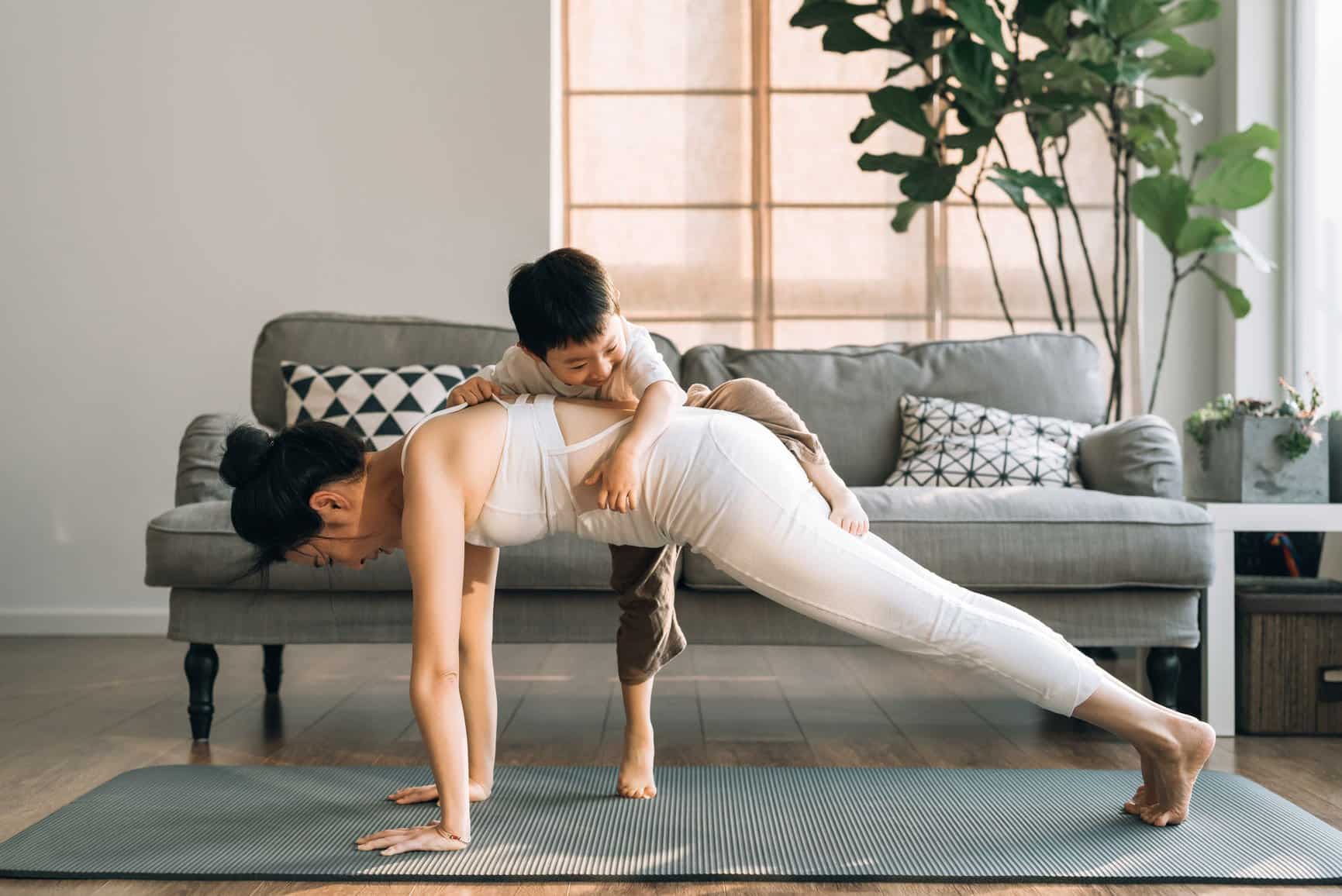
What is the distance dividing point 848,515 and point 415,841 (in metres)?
0.77

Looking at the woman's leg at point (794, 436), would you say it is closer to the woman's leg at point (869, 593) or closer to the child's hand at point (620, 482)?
the woman's leg at point (869, 593)

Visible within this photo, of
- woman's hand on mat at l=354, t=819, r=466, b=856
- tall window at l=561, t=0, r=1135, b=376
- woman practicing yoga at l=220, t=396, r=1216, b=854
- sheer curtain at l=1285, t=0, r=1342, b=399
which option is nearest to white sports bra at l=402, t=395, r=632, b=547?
woman practicing yoga at l=220, t=396, r=1216, b=854

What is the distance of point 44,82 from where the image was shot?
3.99 metres

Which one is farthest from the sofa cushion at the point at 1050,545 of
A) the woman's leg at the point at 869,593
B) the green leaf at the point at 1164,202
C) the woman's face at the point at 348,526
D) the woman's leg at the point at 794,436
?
the green leaf at the point at 1164,202

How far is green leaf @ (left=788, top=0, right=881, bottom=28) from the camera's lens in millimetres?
3520

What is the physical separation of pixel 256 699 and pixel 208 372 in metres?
1.55

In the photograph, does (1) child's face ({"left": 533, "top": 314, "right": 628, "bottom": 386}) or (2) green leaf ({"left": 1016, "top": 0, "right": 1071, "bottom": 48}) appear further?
(2) green leaf ({"left": 1016, "top": 0, "right": 1071, "bottom": 48})

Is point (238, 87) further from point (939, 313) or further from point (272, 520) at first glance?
point (272, 520)

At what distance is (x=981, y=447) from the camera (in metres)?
2.86

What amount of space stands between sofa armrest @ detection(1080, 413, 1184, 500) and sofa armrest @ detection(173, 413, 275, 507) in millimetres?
2005

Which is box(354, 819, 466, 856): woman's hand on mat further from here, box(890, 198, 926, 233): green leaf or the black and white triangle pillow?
box(890, 198, 926, 233): green leaf

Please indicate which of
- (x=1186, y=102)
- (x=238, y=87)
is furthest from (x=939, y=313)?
(x=238, y=87)

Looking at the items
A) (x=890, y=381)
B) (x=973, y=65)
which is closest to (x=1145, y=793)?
(x=890, y=381)

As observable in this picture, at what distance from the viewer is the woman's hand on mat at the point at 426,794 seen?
1.92m
